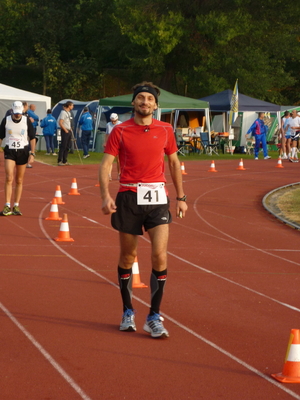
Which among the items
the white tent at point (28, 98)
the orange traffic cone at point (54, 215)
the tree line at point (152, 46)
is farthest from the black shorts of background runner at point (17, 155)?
the tree line at point (152, 46)

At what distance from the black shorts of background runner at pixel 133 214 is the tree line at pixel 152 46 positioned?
137 feet

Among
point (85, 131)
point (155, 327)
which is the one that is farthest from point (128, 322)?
point (85, 131)

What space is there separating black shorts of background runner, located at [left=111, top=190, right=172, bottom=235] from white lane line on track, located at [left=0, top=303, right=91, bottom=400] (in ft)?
3.76

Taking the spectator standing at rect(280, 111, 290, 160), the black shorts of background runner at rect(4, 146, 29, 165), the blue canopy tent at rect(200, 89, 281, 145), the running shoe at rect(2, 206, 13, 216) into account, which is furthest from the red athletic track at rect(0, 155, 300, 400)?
the blue canopy tent at rect(200, 89, 281, 145)

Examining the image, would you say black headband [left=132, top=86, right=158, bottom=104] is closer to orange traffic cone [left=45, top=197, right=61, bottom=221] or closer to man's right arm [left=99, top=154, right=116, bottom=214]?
man's right arm [left=99, top=154, right=116, bottom=214]

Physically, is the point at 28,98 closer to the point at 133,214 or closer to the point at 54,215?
the point at 54,215

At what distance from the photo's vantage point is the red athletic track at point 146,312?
507 cm

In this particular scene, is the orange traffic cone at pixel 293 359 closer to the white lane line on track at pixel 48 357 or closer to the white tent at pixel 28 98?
the white lane line on track at pixel 48 357

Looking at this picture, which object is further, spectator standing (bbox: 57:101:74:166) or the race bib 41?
spectator standing (bbox: 57:101:74:166)

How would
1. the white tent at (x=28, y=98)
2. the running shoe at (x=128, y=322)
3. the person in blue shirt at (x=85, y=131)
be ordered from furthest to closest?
the white tent at (x=28, y=98) < the person in blue shirt at (x=85, y=131) < the running shoe at (x=128, y=322)

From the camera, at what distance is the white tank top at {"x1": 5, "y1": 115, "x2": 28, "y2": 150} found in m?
13.4

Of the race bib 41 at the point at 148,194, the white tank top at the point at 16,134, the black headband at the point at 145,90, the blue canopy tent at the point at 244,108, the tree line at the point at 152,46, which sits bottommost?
the race bib 41 at the point at 148,194

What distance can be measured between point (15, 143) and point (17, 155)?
0.22 m

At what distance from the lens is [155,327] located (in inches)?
244
